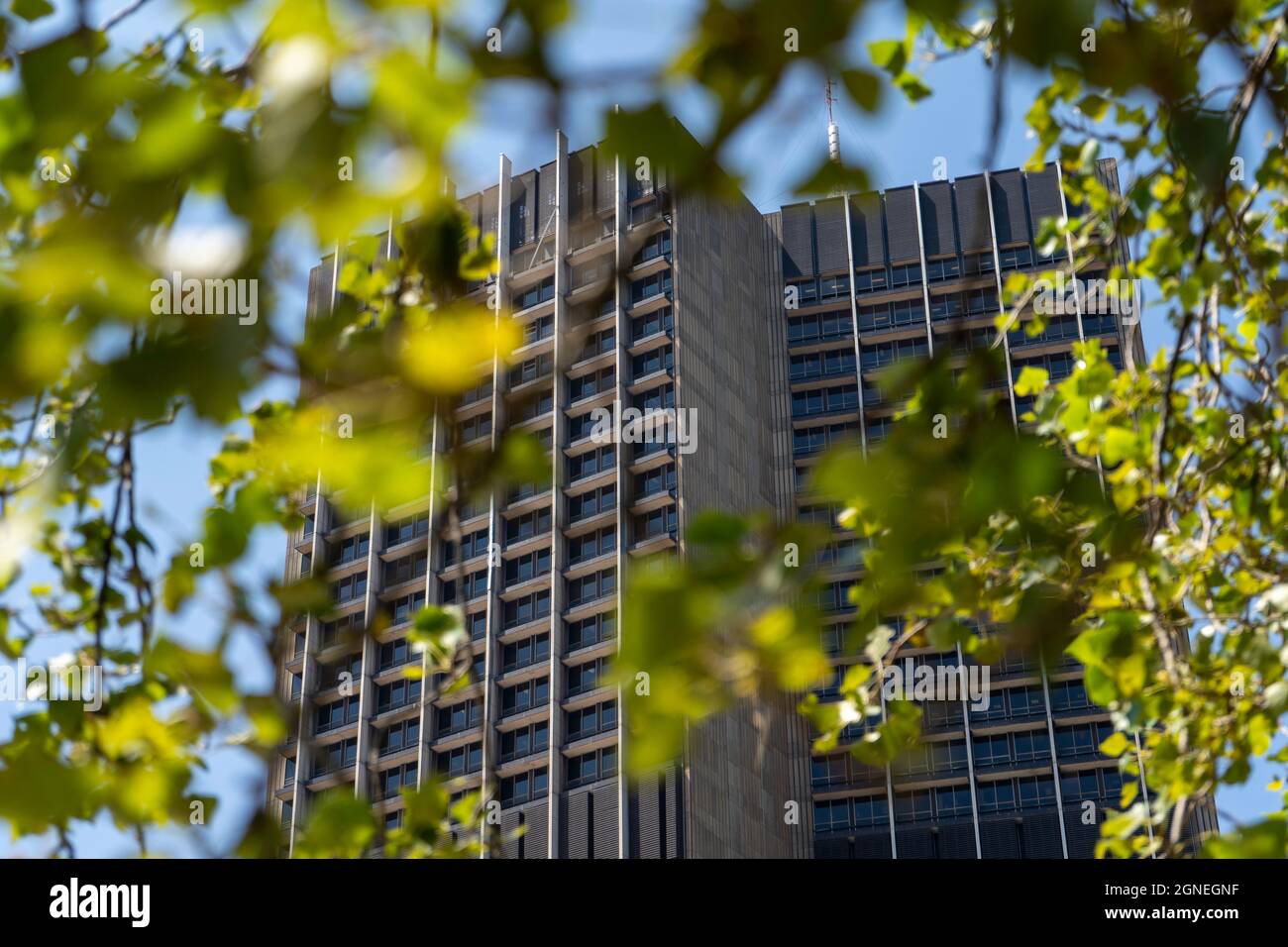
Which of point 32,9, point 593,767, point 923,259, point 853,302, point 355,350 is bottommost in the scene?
point 355,350

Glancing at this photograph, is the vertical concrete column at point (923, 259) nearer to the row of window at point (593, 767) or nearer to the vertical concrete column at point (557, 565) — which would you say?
the vertical concrete column at point (557, 565)

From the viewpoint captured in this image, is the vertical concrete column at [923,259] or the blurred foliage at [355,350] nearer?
the blurred foliage at [355,350]

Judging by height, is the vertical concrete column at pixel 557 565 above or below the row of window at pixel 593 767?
above

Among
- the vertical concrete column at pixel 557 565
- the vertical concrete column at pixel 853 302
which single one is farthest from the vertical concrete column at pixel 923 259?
the vertical concrete column at pixel 557 565

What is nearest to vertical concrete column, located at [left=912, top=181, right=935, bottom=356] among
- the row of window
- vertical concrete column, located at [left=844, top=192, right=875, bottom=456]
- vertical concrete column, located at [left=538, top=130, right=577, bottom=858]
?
vertical concrete column, located at [left=844, top=192, right=875, bottom=456]

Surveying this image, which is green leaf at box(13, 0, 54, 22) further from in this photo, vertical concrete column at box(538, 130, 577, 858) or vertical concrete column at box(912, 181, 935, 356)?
vertical concrete column at box(912, 181, 935, 356)

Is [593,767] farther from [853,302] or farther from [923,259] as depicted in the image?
[923,259]

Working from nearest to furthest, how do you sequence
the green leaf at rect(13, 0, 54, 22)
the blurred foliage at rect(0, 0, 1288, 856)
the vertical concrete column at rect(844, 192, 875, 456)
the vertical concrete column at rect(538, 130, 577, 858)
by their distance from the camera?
the blurred foliage at rect(0, 0, 1288, 856) → the green leaf at rect(13, 0, 54, 22) → the vertical concrete column at rect(538, 130, 577, 858) → the vertical concrete column at rect(844, 192, 875, 456)

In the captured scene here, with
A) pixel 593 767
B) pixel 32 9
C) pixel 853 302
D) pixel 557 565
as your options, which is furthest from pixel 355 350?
pixel 853 302

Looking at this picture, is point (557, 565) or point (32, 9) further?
point (557, 565)

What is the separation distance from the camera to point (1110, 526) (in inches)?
115

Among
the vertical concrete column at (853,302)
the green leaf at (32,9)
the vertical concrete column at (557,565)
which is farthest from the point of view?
the vertical concrete column at (853,302)
